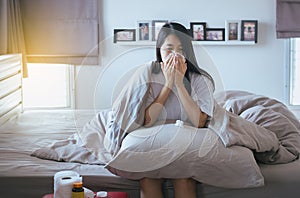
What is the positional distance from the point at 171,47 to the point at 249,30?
2.11 meters

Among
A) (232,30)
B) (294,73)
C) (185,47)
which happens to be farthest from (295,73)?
(185,47)

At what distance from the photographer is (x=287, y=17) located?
158 inches

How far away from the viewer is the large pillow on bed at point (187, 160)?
6.15 ft

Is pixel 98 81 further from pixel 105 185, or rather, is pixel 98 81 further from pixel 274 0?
pixel 274 0

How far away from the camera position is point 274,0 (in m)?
4.02

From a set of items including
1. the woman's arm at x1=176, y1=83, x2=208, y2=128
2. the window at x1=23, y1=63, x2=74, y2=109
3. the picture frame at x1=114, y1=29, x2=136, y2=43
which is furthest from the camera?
the window at x1=23, y1=63, x2=74, y2=109

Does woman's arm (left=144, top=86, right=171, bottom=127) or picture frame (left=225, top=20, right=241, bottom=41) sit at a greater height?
picture frame (left=225, top=20, right=241, bottom=41)

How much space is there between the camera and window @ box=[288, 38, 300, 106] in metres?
4.11

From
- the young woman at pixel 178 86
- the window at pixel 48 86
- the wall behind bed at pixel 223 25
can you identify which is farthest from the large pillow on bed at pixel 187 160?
the window at pixel 48 86

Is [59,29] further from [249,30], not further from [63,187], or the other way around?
[63,187]

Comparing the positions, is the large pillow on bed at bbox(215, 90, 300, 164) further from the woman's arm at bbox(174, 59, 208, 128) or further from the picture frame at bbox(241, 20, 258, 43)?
the picture frame at bbox(241, 20, 258, 43)

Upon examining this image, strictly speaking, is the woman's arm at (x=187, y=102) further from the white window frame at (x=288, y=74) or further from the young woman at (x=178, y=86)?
the white window frame at (x=288, y=74)

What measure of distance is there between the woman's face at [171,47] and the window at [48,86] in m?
2.11

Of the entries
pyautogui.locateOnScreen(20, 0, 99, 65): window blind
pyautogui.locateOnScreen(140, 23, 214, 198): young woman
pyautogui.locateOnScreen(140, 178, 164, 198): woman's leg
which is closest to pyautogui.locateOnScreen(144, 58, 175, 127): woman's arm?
pyautogui.locateOnScreen(140, 23, 214, 198): young woman
